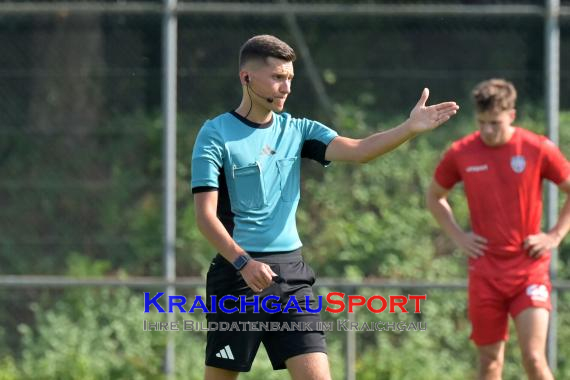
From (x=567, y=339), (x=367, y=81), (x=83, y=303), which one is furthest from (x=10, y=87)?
(x=567, y=339)

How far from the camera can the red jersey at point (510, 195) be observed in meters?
6.99

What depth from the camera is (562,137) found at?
9.36m

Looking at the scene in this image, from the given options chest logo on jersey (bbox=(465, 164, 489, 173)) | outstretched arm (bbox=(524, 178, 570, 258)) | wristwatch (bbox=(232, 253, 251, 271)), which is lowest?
wristwatch (bbox=(232, 253, 251, 271))

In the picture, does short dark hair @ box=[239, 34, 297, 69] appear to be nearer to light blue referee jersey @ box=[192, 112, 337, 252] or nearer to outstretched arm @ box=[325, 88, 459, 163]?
light blue referee jersey @ box=[192, 112, 337, 252]

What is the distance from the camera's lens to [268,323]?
17.5 ft

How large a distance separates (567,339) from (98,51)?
4.54 m

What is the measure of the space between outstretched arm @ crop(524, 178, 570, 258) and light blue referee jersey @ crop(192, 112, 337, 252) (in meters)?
2.04

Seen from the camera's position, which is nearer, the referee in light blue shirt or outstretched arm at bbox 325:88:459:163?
outstretched arm at bbox 325:88:459:163

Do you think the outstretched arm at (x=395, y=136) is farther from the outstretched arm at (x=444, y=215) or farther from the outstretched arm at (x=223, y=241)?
the outstretched arm at (x=444, y=215)

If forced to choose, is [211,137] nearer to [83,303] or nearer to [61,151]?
[83,303]

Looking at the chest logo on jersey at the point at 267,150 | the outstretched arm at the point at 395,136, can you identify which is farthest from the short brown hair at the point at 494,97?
the chest logo on jersey at the point at 267,150

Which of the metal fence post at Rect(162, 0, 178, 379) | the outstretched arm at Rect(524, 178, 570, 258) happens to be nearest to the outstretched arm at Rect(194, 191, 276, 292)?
the outstretched arm at Rect(524, 178, 570, 258)

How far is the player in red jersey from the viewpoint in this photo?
6930mm

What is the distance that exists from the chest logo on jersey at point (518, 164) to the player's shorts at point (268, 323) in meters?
2.09
